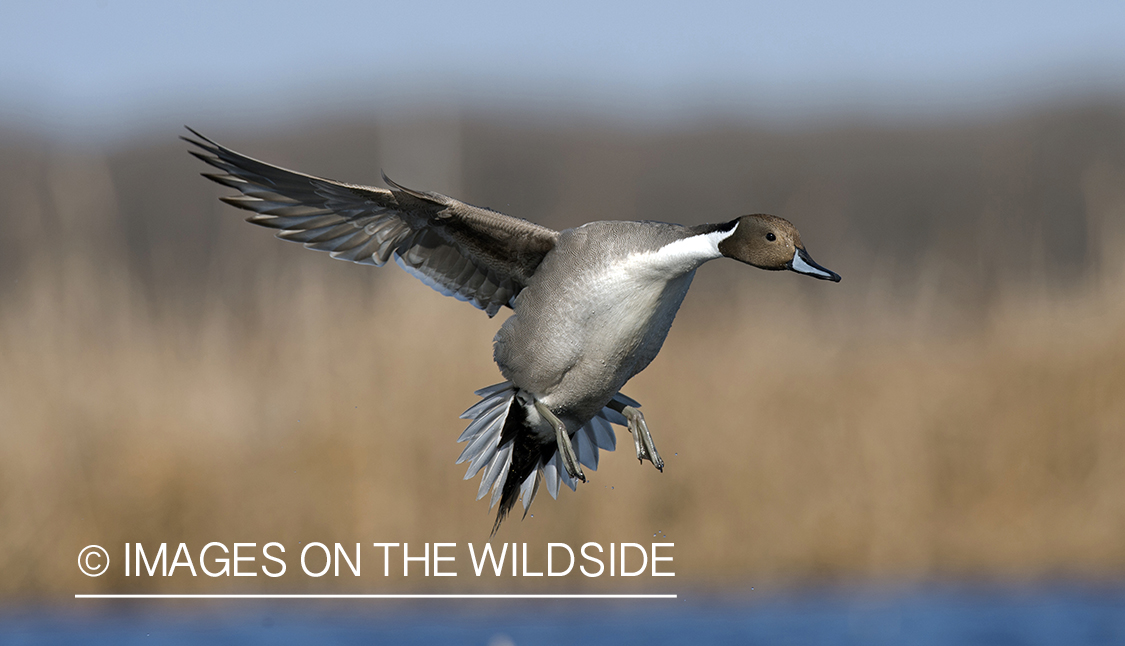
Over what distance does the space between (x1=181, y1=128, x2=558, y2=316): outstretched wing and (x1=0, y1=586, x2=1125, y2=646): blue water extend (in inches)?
131

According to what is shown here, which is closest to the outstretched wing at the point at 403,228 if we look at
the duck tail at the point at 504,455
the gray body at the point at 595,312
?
the gray body at the point at 595,312

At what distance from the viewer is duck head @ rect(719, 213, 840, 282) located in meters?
3.12

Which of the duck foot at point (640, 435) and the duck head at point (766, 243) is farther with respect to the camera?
the duck foot at point (640, 435)

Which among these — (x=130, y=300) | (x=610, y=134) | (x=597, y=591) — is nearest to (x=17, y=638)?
(x=130, y=300)

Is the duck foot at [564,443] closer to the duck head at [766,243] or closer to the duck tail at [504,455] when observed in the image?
the duck tail at [504,455]

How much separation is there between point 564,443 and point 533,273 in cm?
59

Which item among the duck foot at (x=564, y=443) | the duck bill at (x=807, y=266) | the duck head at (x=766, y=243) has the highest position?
the duck head at (x=766, y=243)

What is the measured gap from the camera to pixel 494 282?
13.1ft

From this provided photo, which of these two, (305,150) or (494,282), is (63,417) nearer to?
(494,282)

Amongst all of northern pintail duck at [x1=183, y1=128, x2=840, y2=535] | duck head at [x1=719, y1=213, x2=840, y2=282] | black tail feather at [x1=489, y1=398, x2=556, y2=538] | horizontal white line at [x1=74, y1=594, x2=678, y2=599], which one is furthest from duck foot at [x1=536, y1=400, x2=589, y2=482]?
horizontal white line at [x1=74, y1=594, x2=678, y2=599]

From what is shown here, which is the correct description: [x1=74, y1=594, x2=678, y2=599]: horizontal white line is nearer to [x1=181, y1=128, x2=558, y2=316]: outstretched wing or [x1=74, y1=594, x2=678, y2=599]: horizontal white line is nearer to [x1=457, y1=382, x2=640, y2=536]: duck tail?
[x1=457, y1=382, x2=640, y2=536]: duck tail

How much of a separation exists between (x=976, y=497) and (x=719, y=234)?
419 centimetres

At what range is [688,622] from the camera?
7051mm

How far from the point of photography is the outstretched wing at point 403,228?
3.60 meters
